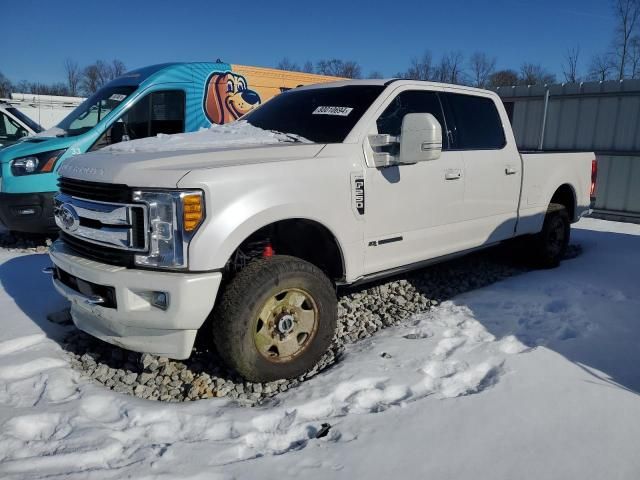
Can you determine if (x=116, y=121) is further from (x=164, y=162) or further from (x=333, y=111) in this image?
(x=164, y=162)

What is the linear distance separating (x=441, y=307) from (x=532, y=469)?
89.8 inches

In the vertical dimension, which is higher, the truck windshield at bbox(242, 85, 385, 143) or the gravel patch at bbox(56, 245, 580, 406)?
the truck windshield at bbox(242, 85, 385, 143)

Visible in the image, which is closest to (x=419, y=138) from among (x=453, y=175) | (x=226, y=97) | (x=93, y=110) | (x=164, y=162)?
(x=453, y=175)

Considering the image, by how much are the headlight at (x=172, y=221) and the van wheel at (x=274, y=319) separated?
0.41 metres

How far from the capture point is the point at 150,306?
293 cm

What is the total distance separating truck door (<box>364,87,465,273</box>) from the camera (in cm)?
377

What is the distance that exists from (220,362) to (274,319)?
67 centimetres

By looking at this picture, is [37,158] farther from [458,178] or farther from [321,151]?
[458,178]

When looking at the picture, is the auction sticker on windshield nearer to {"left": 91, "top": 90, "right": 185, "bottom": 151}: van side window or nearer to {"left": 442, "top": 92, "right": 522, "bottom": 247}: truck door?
{"left": 442, "top": 92, "right": 522, "bottom": 247}: truck door

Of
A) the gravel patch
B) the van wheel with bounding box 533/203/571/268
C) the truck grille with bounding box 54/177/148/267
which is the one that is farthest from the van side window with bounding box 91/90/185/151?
the van wheel with bounding box 533/203/571/268

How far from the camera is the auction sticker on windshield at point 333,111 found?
13.1 ft

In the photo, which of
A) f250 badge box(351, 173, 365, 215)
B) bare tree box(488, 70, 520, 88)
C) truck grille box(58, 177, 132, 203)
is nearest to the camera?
truck grille box(58, 177, 132, 203)

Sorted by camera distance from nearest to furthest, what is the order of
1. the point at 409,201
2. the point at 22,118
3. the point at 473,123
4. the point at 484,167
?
the point at 409,201
the point at 484,167
the point at 473,123
the point at 22,118

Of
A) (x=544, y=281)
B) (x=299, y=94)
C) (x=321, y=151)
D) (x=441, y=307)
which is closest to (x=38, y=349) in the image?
(x=321, y=151)
